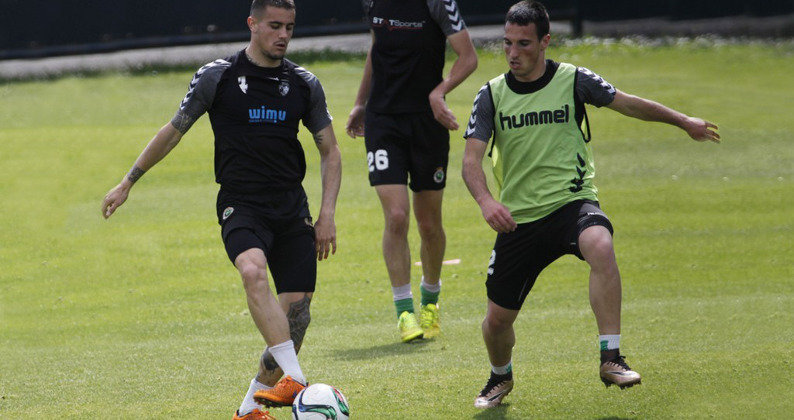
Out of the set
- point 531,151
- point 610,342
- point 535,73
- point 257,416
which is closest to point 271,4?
point 535,73

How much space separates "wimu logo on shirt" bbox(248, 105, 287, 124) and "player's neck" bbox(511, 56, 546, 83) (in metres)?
1.41

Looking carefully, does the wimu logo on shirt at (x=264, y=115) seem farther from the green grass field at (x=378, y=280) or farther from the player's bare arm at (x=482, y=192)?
the green grass field at (x=378, y=280)

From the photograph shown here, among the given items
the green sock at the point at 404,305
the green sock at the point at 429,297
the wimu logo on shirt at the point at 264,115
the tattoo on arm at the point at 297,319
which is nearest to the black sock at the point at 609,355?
the tattoo on arm at the point at 297,319

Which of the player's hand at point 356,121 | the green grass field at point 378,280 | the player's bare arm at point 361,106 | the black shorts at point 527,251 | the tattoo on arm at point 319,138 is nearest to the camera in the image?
the black shorts at point 527,251

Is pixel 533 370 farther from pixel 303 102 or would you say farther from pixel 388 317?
pixel 388 317

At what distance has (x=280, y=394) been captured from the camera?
236 inches

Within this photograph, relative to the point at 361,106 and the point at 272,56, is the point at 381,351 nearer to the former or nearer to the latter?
the point at 361,106

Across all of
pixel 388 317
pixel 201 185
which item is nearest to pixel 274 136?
pixel 388 317

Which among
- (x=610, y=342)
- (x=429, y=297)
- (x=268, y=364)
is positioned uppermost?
(x=610, y=342)

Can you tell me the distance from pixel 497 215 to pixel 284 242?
129 cm

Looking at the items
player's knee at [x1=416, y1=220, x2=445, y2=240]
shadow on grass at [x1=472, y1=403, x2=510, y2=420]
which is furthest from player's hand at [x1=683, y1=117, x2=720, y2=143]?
player's knee at [x1=416, y1=220, x2=445, y2=240]

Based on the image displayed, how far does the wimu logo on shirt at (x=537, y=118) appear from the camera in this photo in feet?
21.6

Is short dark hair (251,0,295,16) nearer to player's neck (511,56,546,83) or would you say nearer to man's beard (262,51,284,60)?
man's beard (262,51,284,60)

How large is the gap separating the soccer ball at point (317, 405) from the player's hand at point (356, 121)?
13.0ft
